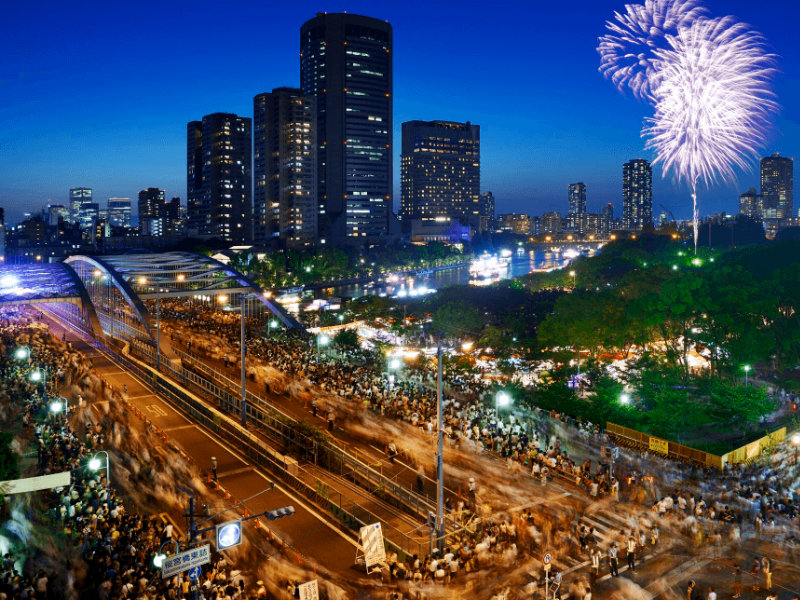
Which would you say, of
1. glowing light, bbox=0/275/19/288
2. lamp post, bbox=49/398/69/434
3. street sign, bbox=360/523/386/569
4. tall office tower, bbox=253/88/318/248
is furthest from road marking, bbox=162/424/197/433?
tall office tower, bbox=253/88/318/248

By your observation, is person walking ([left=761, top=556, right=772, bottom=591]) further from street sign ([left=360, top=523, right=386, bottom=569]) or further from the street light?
the street light

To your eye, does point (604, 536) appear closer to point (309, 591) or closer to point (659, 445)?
point (309, 591)

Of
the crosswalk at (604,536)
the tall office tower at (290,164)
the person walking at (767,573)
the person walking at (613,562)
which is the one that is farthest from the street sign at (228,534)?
the tall office tower at (290,164)

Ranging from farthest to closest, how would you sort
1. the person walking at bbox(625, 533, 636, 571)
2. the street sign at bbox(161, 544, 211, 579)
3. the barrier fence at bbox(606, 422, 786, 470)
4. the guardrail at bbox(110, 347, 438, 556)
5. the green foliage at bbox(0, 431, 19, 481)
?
the barrier fence at bbox(606, 422, 786, 470), the guardrail at bbox(110, 347, 438, 556), the person walking at bbox(625, 533, 636, 571), the green foliage at bbox(0, 431, 19, 481), the street sign at bbox(161, 544, 211, 579)

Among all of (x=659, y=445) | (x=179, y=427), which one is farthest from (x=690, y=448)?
(x=179, y=427)

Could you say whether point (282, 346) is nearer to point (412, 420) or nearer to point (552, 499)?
point (412, 420)

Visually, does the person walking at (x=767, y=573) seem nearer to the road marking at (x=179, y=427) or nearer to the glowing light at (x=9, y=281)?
the road marking at (x=179, y=427)
